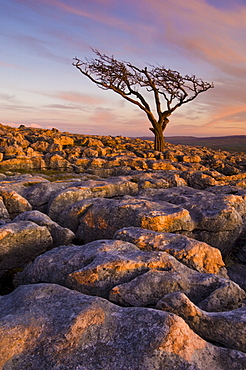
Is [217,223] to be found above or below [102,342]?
above

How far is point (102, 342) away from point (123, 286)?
2.32 metres

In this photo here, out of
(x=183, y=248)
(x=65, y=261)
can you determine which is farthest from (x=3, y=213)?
(x=183, y=248)

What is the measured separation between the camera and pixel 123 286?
8.27 meters

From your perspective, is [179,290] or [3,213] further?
[3,213]

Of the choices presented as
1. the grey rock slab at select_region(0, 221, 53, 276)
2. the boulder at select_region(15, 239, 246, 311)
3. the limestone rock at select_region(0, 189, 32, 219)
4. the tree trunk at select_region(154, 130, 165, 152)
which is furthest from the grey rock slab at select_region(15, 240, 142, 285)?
the tree trunk at select_region(154, 130, 165, 152)

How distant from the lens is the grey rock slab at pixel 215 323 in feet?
20.8

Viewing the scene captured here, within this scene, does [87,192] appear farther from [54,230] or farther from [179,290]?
[179,290]

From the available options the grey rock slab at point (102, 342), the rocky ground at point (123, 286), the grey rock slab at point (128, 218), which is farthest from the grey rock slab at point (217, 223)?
the grey rock slab at point (102, 342)

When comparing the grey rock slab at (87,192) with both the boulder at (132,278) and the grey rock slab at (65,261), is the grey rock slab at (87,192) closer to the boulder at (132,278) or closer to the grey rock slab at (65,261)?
the grey rock slab at (65,261)

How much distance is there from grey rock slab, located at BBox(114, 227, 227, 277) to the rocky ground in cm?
4

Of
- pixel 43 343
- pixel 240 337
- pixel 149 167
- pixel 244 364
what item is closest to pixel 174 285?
pixel 240 337

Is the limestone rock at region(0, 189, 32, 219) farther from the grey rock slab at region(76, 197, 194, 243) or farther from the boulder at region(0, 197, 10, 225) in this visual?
the grey rock slab at region(76, 197, 194, 243)

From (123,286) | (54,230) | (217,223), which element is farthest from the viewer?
(217,223)

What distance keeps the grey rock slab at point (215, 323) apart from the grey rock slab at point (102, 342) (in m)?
0.44
